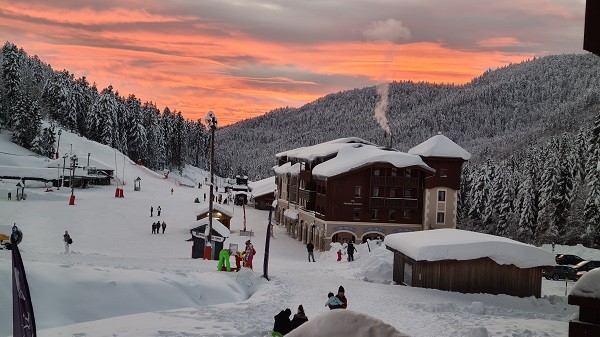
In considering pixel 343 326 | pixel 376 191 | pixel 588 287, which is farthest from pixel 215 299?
pixel 376 191

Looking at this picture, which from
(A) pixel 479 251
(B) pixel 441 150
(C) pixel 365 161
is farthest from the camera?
(B) pixel 441 150

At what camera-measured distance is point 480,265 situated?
29828 mm

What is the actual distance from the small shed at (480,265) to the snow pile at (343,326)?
90.2ft

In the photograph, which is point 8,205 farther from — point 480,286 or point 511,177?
point 511,177

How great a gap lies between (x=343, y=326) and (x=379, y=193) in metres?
55.8

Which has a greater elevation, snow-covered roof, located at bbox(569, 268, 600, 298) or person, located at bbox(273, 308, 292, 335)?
snow-covered roof, located at bbox(569, 268, 600, 298)

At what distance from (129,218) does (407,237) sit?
138 ft

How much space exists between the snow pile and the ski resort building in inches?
2107

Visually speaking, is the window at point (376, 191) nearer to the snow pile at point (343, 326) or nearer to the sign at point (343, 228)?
the sign at point (343, 228)

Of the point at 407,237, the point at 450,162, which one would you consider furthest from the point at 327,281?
the point at 450,162

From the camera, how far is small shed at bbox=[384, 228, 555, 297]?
29516 mm

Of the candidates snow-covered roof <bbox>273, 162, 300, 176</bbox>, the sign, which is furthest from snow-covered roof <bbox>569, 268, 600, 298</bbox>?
snow-covered roof <bbox>273, 162, 300, 176</bbox>

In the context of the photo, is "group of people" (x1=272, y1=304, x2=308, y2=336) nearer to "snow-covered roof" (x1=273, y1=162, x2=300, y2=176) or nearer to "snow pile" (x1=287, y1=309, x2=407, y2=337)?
"snow pile" (x1=287, y1=309, x2=407, y2=337)

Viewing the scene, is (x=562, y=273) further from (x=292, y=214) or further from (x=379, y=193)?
(x=292, y=214)
